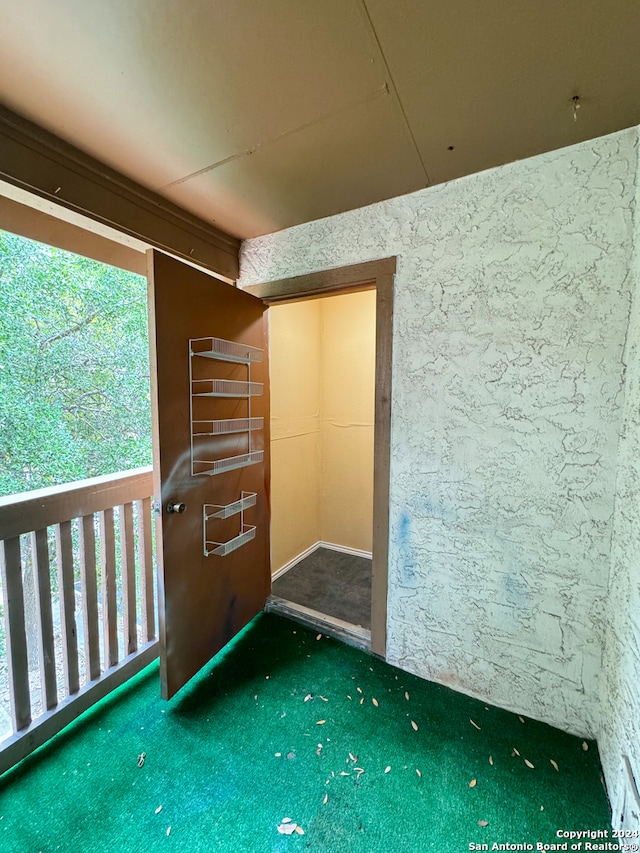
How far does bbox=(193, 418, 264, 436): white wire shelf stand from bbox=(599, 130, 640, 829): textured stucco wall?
1.67 meters

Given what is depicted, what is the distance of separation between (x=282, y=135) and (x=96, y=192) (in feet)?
2.67

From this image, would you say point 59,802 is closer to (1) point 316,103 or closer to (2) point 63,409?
(2) point 63,409

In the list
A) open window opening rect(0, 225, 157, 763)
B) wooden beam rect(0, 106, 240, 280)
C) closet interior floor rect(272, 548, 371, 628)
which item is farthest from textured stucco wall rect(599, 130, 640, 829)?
open window opening rect(0, 225, 157, 763)

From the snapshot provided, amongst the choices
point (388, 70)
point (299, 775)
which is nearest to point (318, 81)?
point (388, 70)

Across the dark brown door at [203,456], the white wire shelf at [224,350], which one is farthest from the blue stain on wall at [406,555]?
the white wire shelf at [224,350]

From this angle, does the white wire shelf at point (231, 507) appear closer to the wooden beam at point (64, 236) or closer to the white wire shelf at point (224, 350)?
the white wire shelf at point (224, 350)

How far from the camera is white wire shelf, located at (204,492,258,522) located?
1628 mm

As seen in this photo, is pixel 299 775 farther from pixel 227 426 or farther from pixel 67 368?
pixel 67 368

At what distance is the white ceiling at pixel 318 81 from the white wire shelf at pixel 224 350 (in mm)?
695

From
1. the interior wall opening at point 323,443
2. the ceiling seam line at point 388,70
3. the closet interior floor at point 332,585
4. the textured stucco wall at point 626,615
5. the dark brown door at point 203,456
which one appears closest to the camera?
the ceiling seam line at point 388,70

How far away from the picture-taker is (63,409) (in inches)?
58.7

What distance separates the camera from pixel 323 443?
10.3 feet

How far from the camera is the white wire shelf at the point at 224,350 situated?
1.53 m

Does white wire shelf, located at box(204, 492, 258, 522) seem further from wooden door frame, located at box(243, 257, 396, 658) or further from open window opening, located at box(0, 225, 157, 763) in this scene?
wooden door frame, located at box(243, 257, 396, 658)
